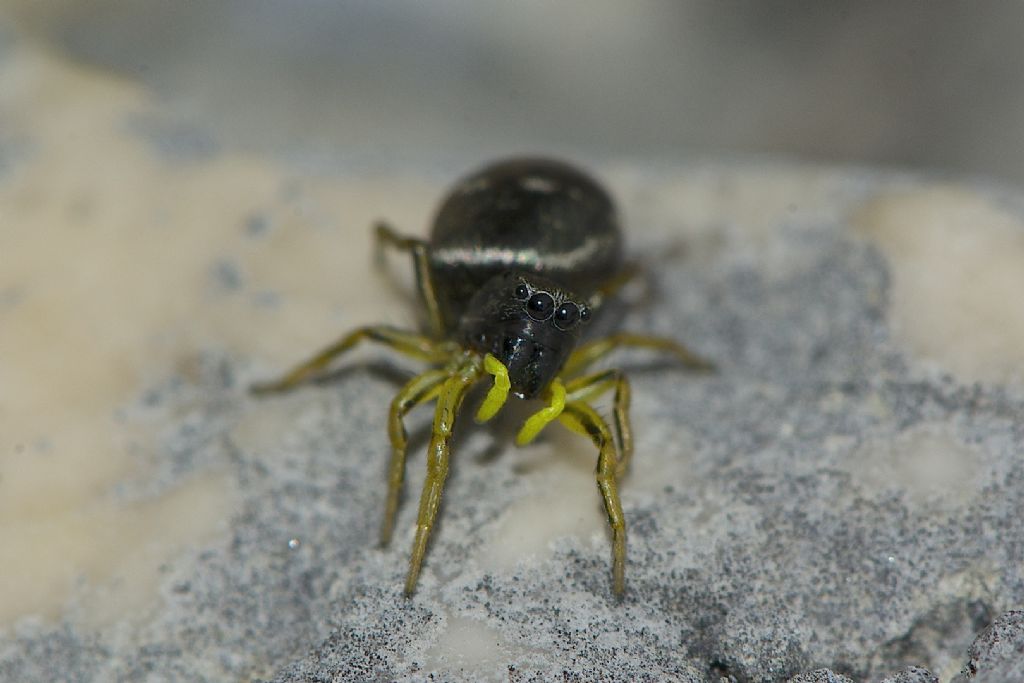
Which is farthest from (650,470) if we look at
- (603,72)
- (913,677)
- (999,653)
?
(603,72)

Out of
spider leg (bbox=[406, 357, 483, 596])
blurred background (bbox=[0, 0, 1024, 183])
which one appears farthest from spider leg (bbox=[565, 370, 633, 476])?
blurred background (bbox=[0, 0, 1024, 183])

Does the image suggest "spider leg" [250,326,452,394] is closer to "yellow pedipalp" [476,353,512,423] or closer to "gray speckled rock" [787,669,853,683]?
"yellow pedipalp" [476,353,512,423]

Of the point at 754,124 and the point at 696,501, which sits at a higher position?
the point at 754,124

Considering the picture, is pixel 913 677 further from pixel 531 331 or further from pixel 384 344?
pixel 384 344

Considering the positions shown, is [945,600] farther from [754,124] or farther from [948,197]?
Result: [754,124]

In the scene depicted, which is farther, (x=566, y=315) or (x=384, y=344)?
(x=384, y=344)

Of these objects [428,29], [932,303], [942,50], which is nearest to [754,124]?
[942,50]
